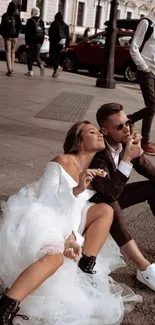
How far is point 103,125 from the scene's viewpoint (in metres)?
3.34

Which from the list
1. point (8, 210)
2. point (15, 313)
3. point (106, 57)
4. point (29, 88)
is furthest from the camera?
point (106, 57)

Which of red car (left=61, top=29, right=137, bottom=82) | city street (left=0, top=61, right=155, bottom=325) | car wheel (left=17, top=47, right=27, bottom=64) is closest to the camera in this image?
city street (left=0, top=61, right=155, bottom=325)

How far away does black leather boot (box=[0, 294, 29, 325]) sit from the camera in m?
2.51

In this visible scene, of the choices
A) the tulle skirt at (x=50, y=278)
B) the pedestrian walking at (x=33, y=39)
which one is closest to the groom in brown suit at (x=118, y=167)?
the tulle skirt at (x=50, y=278)

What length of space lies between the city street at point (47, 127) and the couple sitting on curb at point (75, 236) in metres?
0.22

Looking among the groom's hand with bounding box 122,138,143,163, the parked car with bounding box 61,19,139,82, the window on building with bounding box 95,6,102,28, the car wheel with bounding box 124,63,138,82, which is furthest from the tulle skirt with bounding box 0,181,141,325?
the window on building with bounding box 95,6,102,28

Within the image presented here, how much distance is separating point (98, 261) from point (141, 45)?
386cm

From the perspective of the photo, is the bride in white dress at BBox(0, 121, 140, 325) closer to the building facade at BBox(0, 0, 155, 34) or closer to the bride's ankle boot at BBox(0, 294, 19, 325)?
the bride's ankle boot at BBox(0, 294, 19, 325)

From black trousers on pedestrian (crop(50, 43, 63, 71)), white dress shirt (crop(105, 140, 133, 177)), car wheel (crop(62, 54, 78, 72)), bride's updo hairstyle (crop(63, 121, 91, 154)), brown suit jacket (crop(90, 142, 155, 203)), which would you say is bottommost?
car wheel (crop(62, 54, 78, 72))

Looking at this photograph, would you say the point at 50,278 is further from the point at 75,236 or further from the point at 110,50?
the point at 110,50

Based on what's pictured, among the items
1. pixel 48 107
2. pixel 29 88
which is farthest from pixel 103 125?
pixel 29 88

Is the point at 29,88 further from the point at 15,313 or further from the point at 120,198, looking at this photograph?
the point at 15,313

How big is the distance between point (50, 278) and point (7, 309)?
1.05 ft

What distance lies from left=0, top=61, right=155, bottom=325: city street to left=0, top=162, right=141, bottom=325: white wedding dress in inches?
6.8
